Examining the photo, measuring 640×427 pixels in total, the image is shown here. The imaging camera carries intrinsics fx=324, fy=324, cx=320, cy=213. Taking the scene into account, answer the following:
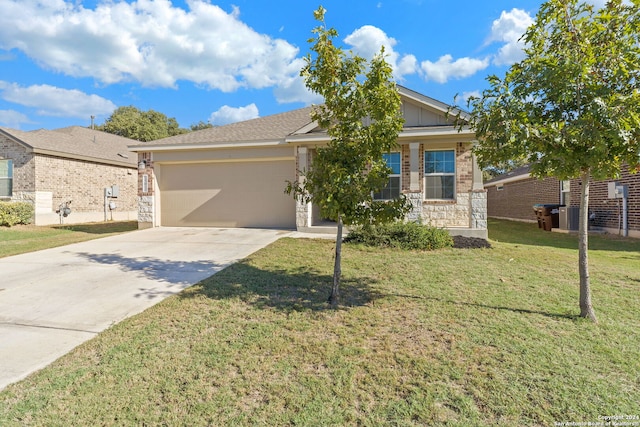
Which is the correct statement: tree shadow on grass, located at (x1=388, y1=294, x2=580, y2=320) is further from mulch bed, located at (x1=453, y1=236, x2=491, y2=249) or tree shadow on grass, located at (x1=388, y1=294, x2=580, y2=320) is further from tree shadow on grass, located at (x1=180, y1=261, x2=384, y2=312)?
mulch bed, located at (x1=453, y1=236, x2=491, y2=249)

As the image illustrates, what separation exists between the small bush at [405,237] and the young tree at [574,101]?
397 centimetres

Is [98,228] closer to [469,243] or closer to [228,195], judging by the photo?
[228,195]

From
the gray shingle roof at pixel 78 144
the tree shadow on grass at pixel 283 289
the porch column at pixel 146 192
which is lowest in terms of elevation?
the tree shadow on grass at pixel 283 289

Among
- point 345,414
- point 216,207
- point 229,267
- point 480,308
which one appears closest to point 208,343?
point 345,414

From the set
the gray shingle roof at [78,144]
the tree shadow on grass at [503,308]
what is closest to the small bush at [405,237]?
the tree shadow on grass at [503,308]

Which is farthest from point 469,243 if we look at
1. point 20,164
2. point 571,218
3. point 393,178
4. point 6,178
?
point 6,178

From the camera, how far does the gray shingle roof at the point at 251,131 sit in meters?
11.2

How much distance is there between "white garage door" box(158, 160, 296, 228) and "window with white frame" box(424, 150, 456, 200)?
14.4 feet

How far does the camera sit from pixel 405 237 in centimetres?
816

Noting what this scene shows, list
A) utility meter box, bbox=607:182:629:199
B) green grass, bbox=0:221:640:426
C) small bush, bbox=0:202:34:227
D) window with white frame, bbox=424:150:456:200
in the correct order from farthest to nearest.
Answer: small bush, bbox=0:202:34:227 → utility meter box, bbox=607:182:629:199 → window with white frame, bbox=424:150:456:200 → green grass, bbox=0:221:640:426

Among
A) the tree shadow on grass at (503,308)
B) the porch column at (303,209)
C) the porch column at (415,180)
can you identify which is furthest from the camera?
the porch column at (303,209)

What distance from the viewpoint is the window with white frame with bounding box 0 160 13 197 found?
48.1ft

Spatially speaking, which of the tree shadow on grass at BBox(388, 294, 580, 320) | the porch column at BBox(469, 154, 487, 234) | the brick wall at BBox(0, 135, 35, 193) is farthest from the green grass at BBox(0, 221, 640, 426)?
the brick wall at BBox(0, 135, 35, 193)

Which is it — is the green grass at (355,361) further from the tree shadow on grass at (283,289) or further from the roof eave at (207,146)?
the roof eave at (207,146)
